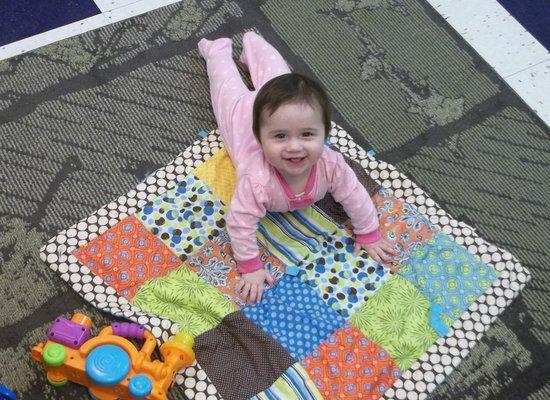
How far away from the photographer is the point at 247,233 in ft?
4.04

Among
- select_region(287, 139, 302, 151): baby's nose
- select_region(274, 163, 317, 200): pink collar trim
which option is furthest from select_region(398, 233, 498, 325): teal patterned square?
select_region(287, 139, 302, 151): baby's nose

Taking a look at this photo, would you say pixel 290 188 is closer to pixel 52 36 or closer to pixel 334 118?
pixel 334 118

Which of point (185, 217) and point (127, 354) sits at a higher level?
point (185, 217)

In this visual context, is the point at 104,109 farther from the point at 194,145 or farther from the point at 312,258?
the point at 312,258

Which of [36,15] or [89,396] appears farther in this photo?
[36,15]

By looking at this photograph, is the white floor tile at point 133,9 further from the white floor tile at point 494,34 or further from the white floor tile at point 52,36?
the white floor tile at point 494,34

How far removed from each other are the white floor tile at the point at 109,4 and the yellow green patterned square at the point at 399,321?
98cm

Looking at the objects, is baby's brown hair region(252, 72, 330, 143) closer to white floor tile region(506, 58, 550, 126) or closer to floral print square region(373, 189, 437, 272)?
floral print square region(373, 189, 437, 272)

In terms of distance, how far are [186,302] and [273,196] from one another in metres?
0.26

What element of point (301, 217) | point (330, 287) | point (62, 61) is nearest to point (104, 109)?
point (62, 61)

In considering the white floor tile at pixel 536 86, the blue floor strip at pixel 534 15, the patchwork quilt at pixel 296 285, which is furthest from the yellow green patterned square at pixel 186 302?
the blue floor strip at pixel 534 15

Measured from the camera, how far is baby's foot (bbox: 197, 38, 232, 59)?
60.0 inches

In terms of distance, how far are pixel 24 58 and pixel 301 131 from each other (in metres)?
0.81

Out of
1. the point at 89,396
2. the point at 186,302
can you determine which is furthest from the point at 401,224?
the point at 89,396
